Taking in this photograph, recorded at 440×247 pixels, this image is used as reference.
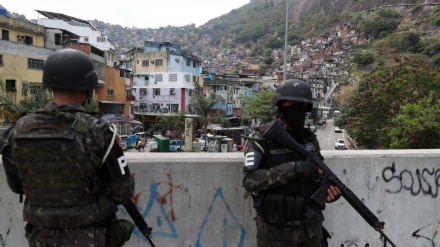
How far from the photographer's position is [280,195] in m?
2.05

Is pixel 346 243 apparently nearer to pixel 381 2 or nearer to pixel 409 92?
pixel 409 92

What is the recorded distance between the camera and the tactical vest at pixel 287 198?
2039 millimetres

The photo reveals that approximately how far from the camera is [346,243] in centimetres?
296

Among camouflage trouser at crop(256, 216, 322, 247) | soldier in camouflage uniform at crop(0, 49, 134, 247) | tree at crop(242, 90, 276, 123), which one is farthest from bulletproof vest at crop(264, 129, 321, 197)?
tree at crop(242, 90, 276, 123)

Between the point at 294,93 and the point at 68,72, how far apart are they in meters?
1.35

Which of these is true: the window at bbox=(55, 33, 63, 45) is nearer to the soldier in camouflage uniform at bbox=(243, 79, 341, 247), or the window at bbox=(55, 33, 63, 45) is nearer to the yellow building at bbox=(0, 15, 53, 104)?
the yellow building at bbox=(0, 15, 53, 104)

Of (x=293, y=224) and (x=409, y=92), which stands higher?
(x=409, y=92)

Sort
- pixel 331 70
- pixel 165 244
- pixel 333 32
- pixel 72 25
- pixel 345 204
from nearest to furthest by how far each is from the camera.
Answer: pixel 165 244 → pixel 345 204 → pixel 72 25 → pixel 331 70 → pixel 333 32

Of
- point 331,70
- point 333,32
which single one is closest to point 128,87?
point 331,70

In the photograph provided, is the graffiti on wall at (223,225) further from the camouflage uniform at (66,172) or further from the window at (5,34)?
the window at (5,34)

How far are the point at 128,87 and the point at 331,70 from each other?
256 ft

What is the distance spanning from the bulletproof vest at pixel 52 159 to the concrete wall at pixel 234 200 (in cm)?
93

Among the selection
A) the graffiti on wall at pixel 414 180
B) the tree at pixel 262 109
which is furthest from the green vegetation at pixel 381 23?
the graffiti on wall at pixel 414 180

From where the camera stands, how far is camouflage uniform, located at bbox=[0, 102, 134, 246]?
5.18 ft
